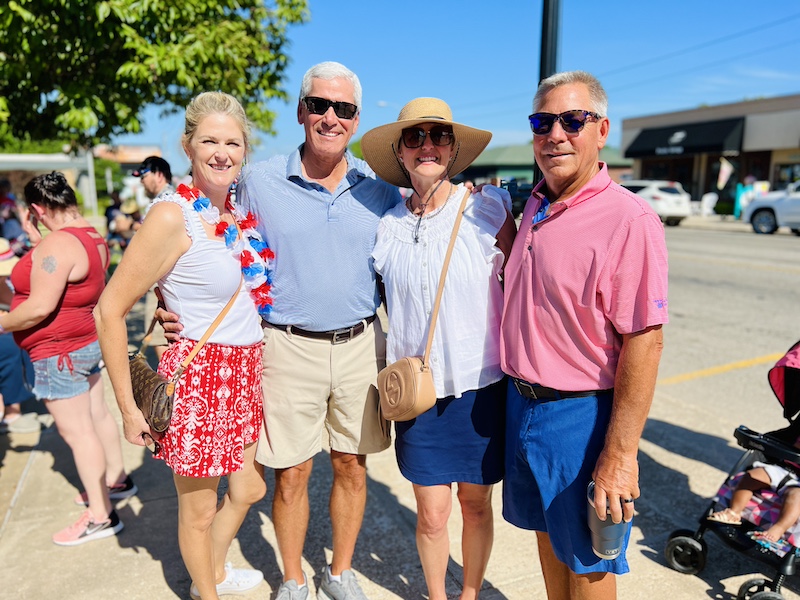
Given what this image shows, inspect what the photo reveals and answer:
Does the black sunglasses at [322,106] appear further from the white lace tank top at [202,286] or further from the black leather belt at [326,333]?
the black leather belt at [326,333]

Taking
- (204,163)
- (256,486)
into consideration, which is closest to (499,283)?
(204,163)

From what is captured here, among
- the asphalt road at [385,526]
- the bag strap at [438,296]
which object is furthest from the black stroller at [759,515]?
the bag strap at [438,296]

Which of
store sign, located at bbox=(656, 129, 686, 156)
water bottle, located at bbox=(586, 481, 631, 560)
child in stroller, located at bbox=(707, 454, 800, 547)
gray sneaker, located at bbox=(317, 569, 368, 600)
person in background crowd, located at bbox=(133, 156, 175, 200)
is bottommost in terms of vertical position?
gray sneaker, located at bbox=(317, 569, 368, 600)

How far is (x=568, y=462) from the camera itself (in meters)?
1.97

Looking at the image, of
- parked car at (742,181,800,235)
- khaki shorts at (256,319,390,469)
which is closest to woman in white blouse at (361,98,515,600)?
khaki shorts at (256,319,390,469)

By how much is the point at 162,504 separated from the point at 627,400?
2743 mm

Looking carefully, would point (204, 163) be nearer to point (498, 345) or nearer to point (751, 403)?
point (498, 345)

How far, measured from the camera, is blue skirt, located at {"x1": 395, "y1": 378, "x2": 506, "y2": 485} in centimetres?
234

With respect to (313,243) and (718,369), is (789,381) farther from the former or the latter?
(718,369)

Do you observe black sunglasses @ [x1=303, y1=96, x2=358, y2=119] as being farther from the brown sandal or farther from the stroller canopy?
the brown sandal

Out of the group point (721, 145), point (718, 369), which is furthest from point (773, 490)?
point (721, 145)

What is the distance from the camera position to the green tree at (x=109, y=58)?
4398 mm

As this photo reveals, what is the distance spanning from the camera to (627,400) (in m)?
1.81

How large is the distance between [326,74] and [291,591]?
2137mm
